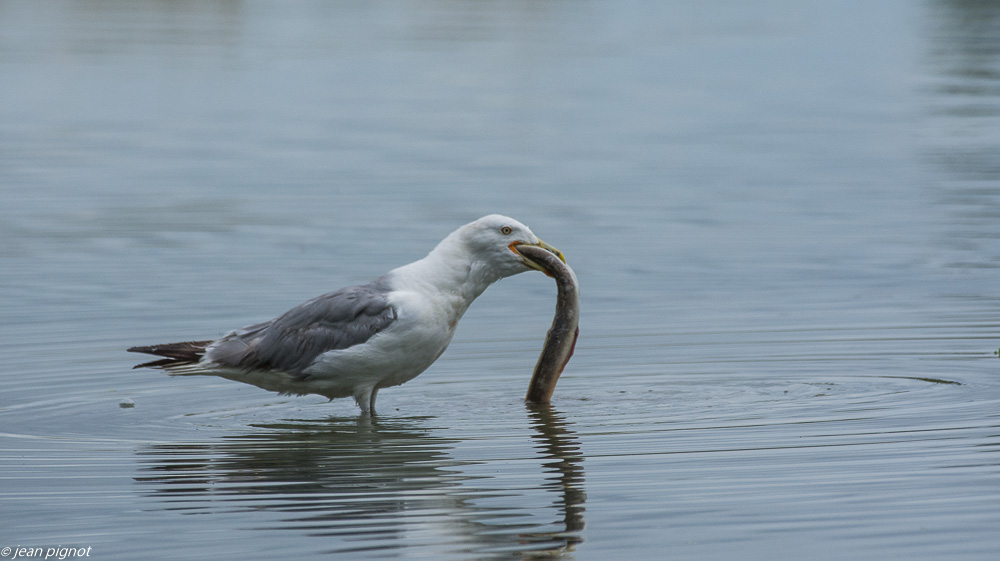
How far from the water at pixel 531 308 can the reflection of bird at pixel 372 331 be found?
1.08 ft

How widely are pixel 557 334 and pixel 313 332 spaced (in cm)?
153

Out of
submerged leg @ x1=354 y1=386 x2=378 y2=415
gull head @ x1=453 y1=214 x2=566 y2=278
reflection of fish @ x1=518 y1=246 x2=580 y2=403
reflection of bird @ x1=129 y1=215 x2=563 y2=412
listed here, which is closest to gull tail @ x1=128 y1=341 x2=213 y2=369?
reflection of bird @ x1=129 y1=215 x2=563 y2=412

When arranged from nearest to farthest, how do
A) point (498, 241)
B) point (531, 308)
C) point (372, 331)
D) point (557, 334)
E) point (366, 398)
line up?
point (372, 331) → point (498, 241) → point (366, 398) → point (557, 334) → point (531, 308)

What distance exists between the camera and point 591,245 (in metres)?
15.3

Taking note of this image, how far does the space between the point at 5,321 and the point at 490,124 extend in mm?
13516

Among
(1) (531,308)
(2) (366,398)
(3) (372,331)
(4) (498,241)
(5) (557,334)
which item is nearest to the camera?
(3) (372,331)

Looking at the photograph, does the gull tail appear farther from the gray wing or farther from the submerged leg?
the submerged leg

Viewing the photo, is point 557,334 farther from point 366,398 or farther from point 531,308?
point 531,308

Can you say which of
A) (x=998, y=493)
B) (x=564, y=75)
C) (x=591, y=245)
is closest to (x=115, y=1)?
(x=564, y=75)

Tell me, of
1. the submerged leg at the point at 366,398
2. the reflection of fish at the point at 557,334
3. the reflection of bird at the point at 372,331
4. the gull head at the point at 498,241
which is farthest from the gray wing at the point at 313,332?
the reflection of fish at the point at 557,334

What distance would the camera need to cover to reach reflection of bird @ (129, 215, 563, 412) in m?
9.31

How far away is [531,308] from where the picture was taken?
504 inches

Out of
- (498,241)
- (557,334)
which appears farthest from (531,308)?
(498,241)

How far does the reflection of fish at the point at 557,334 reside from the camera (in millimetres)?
9648
